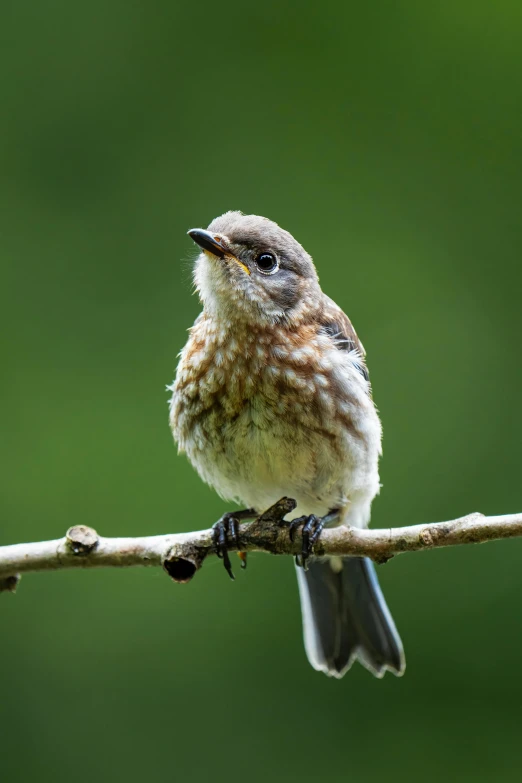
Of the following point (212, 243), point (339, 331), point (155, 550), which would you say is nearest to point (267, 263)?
Answer: point (212, 243)

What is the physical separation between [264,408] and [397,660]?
1.47 metres

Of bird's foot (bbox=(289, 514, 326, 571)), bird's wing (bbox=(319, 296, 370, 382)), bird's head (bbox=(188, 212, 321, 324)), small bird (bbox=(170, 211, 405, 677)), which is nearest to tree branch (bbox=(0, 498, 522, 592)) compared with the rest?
bird's foot (bbox=(289, 514, 326, 571))

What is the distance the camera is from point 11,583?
12.4 feet

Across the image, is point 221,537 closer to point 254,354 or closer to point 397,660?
point 254,354

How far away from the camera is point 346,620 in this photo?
A: 4969 mm

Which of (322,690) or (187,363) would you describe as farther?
(322,690)

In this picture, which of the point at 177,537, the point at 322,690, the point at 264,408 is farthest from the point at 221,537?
the point at 322,690

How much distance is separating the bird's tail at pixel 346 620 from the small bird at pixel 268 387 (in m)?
0.53

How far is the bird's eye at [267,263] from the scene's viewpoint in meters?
4.39

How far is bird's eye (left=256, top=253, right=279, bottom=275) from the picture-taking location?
439 centimetres

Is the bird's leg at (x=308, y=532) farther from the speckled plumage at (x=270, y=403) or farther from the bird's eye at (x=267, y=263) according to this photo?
the bird's eye at (x=267, y=263)

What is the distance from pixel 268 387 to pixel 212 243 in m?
0.64

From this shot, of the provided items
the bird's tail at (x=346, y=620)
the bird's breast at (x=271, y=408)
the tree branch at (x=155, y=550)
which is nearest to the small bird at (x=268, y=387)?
the bird's breast at (x=271, y=408)

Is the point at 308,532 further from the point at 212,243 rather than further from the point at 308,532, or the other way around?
the point at 212,243
